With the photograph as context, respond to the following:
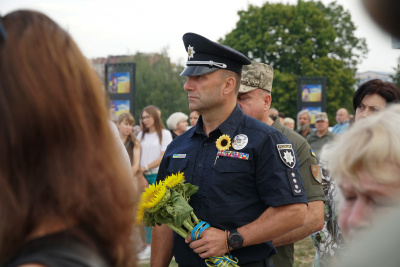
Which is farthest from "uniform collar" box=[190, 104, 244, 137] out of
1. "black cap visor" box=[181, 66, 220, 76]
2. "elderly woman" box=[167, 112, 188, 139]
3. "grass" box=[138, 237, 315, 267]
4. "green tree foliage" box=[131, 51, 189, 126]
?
"green tree foliage" box=[131, 51, 189, 126]

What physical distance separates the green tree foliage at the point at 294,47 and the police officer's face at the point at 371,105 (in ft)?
117

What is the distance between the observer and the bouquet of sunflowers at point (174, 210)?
267 cm

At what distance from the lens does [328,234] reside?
328cm

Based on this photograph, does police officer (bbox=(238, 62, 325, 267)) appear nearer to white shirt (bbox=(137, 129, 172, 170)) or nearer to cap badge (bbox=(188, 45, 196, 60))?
cap badge (bbox=(188, 45, 196, 60))

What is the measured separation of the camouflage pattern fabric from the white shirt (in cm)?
508

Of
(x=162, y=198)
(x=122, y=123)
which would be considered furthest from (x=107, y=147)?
(x=122, y=123)

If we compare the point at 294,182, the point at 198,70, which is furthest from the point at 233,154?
the point at 198,70

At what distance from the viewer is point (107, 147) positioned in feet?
4.18

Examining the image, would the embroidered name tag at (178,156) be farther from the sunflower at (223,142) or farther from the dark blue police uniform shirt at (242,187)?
the sunflower at (223,142)

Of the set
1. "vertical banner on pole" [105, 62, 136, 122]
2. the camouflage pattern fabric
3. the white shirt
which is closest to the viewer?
the camouflage pattern fabric

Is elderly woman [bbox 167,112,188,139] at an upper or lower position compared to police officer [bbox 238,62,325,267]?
lower

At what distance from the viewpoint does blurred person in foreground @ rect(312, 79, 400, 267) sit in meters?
3.23

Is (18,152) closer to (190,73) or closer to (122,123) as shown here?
(190,73)

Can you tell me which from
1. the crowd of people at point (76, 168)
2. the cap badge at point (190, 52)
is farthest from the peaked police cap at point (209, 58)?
the crowd of people at point (76, 168)
